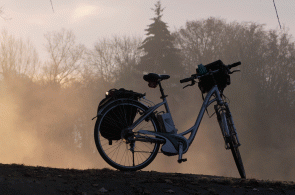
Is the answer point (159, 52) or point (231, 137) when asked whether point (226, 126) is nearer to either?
point (231, 137)

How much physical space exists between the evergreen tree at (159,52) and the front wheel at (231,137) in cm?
2701

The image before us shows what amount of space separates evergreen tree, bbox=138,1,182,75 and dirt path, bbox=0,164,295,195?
28.0 meters

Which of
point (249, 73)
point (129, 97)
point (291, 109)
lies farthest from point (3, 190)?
point (291, 109)

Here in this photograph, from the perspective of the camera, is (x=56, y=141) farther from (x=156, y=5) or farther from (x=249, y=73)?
(x=249, y=73)

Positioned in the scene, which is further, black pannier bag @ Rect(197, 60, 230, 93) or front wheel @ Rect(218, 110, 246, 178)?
black pannier bag @ Rect(197, 60, 230, 93)

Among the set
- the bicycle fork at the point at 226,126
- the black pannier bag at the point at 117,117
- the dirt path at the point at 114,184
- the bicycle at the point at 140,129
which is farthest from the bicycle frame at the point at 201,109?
the dirt path at the point at 114,184

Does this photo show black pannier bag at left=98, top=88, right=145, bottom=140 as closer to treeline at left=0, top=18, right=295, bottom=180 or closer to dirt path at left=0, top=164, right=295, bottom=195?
dirt path at left=0, top=164, right=295, bottom=195

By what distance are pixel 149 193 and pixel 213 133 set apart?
32.3 m

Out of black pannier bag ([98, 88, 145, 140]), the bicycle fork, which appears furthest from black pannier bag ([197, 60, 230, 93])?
black pannier bag ([98, 88, 145, 140])

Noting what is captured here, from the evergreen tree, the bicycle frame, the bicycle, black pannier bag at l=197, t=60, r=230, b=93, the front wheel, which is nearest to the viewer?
the bicycle

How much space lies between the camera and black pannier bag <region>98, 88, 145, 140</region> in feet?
13.3

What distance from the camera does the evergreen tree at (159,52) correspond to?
1252 inches

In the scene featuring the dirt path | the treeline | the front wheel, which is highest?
the treeline

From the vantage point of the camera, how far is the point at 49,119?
3675 centimetres
